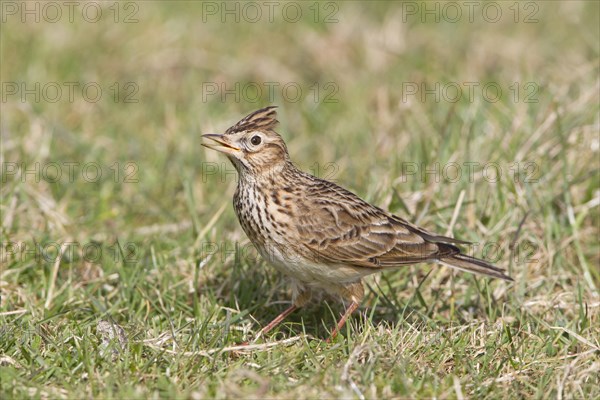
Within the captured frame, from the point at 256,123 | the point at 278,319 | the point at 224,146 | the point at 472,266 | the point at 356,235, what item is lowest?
the point at 278,319

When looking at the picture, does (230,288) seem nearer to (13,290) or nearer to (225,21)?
(13,290)

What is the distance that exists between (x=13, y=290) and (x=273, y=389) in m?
2.31

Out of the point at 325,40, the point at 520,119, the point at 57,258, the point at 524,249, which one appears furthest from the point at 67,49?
the point at 524,249

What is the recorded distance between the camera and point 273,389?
193 inches

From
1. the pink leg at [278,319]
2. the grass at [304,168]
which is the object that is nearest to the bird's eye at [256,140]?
the grass at [304,168]

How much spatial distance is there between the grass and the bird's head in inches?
35.4

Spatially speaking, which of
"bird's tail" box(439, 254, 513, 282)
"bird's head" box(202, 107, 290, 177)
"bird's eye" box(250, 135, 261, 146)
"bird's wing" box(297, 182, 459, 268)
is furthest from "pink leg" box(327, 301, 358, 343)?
"bird's eye" box(250, 135, 261, 146)

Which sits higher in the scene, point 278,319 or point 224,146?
point 224,146

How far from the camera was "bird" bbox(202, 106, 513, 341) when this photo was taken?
5.79 m

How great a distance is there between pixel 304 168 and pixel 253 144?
2.80 meters

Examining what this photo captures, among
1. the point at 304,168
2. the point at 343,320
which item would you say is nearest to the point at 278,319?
the point at 343,320

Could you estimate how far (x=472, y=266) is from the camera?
5953 mm

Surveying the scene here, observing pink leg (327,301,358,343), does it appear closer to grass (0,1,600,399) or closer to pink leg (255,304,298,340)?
grass (0,1,600,399)

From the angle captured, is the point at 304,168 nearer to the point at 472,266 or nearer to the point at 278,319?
the point at 278,319
